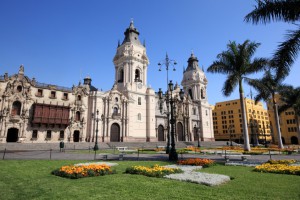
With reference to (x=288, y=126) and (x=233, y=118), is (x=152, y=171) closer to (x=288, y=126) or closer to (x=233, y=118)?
(x=288, y=126)

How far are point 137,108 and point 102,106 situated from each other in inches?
344

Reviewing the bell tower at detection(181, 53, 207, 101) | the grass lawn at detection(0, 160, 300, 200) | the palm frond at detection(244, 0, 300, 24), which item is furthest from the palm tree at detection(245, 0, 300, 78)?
the bell tower at detection(181, 53, 207, 101)

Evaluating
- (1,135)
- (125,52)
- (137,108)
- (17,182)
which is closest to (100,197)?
(17,182)

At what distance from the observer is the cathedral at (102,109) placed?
33.7 m

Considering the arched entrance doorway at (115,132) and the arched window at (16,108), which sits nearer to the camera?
the arched window at (16,108)

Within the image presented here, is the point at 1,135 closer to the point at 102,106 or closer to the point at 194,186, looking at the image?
the point at 102,106

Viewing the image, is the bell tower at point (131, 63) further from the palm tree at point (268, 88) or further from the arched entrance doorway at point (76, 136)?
the palm tree at point (268, 88)

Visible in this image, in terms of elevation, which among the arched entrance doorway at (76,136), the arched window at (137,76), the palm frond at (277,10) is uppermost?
the arched window at (137,76)

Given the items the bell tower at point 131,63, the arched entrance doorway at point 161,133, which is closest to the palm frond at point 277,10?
the bell tower at point 131,63

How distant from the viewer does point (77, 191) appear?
254 inches

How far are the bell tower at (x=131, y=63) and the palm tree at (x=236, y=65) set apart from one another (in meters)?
25.8

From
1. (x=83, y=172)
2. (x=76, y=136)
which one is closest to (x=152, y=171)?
(x=83, y=172)

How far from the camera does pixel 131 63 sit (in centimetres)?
4794

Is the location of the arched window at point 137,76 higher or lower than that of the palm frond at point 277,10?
higher
